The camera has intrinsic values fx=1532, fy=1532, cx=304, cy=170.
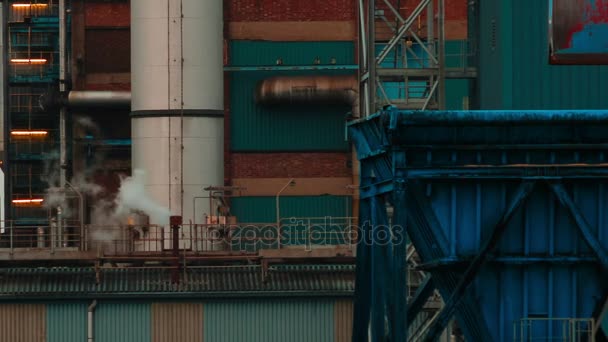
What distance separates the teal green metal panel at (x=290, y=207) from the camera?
59000mm

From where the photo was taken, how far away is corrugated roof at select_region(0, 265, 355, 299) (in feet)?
142

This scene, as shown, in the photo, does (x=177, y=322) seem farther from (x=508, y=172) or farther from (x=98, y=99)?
(x=508, y=172)

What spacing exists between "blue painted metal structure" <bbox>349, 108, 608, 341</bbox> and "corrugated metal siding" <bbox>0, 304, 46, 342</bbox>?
59.8ft

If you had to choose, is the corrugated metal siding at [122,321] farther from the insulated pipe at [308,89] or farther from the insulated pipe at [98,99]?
the insulated pipe at [308,89]

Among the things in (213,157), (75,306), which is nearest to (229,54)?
(213,157)

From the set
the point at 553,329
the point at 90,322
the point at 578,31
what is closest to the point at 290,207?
the point at 90,322

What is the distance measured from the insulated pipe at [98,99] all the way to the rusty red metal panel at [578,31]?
1066 inches

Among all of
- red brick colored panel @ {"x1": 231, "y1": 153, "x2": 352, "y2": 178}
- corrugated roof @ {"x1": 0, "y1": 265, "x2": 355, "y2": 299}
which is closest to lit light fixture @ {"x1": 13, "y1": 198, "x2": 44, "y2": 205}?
red brick colored panel @ {"x1": 231, "y1": 153, "x2": 352, "y2": 178}

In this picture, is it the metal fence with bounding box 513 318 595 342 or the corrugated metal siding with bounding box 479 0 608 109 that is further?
the corrugated metal siding with bounding box 479 0 608 109

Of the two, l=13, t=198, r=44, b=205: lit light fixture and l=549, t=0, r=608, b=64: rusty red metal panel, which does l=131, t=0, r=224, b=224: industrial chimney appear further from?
l=549, t=0, r=608, b=64: rusty red metal panel

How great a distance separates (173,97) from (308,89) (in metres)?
6.46

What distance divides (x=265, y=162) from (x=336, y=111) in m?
3.42

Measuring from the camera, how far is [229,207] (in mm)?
57188

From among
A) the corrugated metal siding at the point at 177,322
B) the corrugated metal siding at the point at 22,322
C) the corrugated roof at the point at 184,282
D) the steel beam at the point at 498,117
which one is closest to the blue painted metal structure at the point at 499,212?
the steel beam at the point at 498,117
